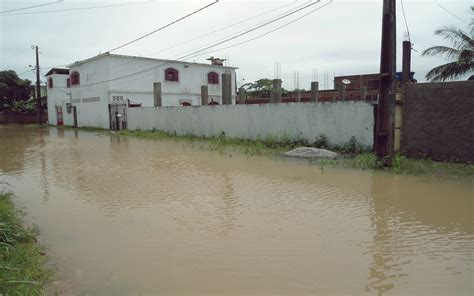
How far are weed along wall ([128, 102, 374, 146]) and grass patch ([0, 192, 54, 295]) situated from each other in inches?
390

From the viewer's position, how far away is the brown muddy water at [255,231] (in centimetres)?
367

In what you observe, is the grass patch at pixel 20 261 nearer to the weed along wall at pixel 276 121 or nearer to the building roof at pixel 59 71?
the weed along wall at pixel 276 121

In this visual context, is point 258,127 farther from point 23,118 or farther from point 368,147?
point 23,118

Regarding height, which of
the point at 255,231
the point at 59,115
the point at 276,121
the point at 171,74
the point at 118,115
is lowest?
the point at 255,231

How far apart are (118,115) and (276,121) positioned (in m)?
16.3

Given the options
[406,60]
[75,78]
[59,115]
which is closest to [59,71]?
[59,115]

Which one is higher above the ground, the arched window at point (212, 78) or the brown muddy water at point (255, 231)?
the arched window at point (212, 78)

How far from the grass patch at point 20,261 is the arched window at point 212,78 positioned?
29.3 meters

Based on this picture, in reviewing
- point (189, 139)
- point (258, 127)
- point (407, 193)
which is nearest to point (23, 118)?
point (189, 139)

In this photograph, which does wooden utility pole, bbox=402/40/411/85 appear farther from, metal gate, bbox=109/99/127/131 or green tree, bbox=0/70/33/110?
green tree, bbox=0/70/33/110

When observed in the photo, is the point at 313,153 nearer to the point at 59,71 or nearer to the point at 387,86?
the point at 387,86

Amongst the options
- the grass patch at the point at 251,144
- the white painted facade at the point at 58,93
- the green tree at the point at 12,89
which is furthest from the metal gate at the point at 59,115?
the grass patch at the point at 251,144

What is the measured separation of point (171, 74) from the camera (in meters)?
31.4

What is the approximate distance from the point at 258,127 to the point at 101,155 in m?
6.46
